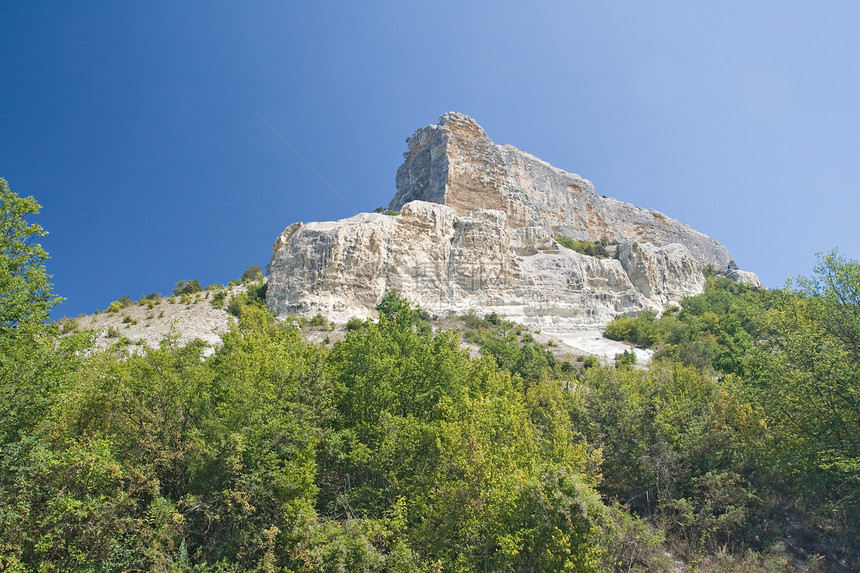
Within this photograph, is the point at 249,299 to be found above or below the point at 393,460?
above

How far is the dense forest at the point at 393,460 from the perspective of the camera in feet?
31.4

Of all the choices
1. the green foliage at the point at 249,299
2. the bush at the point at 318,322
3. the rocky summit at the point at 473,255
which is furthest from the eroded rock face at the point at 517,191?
the bush at the point at 318,322

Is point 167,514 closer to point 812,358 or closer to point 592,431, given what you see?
point 592,431

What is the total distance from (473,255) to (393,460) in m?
36.7

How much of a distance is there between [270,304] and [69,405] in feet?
99.4

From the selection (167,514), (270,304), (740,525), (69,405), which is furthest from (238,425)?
(270,304)

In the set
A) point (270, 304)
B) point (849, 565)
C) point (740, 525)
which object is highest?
point (270, 304)

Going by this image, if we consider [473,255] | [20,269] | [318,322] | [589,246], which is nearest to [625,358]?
[473,255]

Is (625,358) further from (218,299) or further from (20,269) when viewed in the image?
(20,269)

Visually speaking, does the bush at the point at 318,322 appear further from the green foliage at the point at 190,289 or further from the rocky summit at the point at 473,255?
the green foliage at the point at 190,289

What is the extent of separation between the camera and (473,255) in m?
48.1

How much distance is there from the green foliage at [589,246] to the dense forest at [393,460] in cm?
4289

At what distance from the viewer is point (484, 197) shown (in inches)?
2276

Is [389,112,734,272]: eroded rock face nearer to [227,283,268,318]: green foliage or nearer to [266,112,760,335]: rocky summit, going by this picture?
[266,112,760,335]: rocky summit
